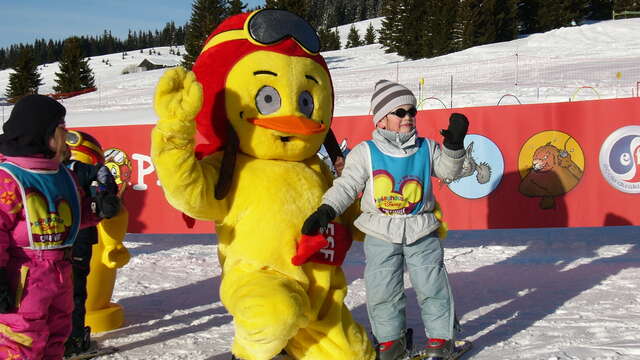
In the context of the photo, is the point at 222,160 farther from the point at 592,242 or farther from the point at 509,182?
the point at 592,242

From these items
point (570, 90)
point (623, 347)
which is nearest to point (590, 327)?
point (623, 347)

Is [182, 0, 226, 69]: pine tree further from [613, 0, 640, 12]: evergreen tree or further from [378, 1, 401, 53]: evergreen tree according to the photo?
[613, 0, 640, 12]: evergreen tree

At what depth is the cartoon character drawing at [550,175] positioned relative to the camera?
238 inches

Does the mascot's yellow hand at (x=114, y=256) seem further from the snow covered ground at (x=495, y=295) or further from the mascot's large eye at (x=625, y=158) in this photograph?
the mascot's large eye at (x=625, y=158)

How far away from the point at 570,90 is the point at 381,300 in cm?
1564

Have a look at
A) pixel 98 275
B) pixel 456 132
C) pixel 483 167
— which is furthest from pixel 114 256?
pixel 483 167

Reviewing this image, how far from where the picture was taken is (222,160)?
10.5ft

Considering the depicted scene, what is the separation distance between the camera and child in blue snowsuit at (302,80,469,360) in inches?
131

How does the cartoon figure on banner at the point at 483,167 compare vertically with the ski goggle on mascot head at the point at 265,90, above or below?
below

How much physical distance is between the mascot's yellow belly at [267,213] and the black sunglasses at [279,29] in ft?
2.18

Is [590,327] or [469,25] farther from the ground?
[469,25]

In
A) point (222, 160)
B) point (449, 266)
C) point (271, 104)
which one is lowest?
point (449, 266)

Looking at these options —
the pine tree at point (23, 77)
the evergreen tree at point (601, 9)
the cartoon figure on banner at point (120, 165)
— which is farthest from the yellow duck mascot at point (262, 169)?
the evergreen tree at point (601, 9)

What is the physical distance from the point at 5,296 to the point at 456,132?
227cm
